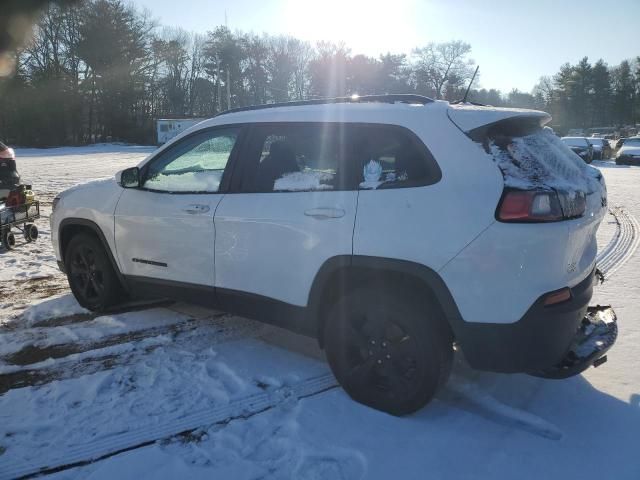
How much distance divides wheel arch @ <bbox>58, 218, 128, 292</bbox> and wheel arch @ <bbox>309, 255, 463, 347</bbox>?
221cm

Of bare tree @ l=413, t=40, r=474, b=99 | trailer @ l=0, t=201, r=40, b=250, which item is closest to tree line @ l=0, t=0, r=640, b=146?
bare tree @ l=413, t=40, r=474, b=99

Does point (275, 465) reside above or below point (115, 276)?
below

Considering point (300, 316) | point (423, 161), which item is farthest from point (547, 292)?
point (300, 316)

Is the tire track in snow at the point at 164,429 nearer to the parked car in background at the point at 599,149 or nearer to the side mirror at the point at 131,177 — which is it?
the side mirror at the point at 131,177

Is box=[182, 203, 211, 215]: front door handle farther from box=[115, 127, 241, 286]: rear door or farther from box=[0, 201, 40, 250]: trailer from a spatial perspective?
box=[0, 201, 40, 250]: trailer

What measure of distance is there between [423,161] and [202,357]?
7.27 ft

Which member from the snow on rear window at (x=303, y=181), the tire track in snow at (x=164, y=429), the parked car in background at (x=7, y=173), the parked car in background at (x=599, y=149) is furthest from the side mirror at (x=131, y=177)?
the parked car in background at (x=599, y=149)

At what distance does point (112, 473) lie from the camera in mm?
2607

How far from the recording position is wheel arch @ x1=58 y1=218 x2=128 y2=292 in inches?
185

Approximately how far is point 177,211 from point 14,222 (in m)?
5.03

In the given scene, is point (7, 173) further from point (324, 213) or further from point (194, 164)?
point (324, 213)

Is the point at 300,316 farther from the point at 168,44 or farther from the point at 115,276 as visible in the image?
the point at 168,44

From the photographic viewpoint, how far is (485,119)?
2900mm

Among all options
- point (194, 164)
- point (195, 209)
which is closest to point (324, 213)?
point (195, 209)
